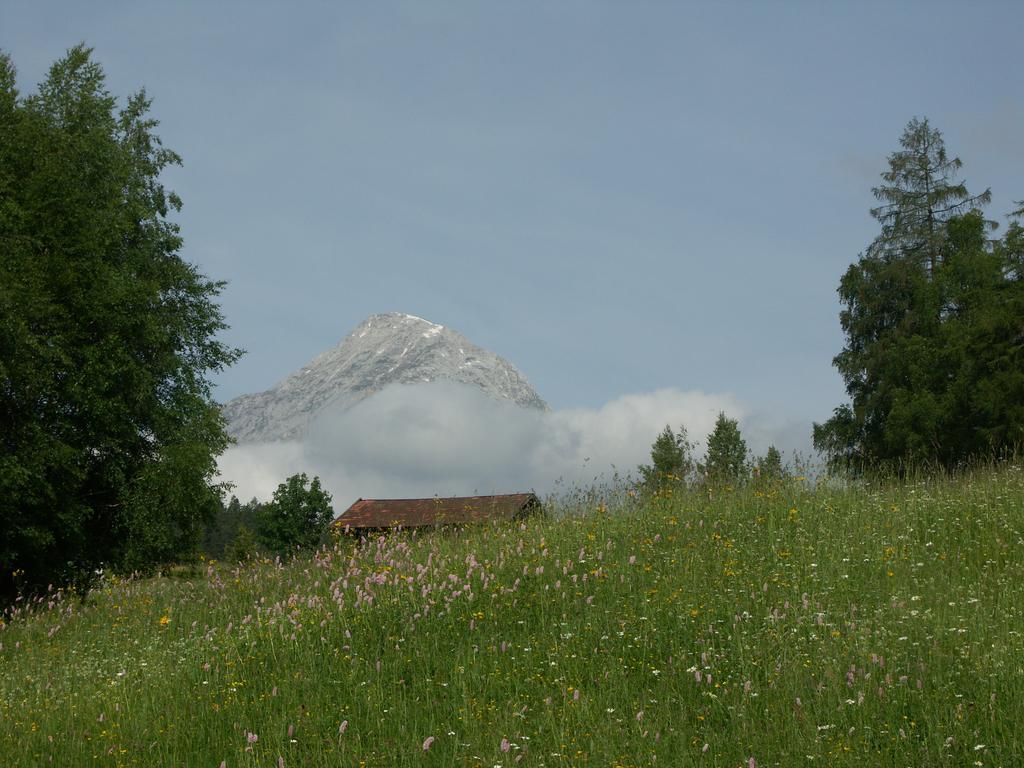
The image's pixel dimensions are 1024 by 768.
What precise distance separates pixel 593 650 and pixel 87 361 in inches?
687

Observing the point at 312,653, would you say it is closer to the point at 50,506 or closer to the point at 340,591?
the point at 340,591

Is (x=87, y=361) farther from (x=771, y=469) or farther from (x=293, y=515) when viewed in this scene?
(x=293, y=515)

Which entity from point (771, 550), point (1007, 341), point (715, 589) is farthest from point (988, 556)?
point (1007, 341)

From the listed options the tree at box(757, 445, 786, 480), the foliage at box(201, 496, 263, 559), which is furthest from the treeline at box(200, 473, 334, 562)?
the tree at box(757, 445, 786, 480)

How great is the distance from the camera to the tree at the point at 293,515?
74938mm

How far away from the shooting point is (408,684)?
891cm

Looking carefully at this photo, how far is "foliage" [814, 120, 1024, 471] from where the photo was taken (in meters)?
31.2

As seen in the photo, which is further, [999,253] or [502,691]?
[999,253]

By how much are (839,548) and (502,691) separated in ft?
17.0

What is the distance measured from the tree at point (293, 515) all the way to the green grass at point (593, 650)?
62.4 m

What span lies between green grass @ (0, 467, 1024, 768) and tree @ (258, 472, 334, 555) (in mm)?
62447

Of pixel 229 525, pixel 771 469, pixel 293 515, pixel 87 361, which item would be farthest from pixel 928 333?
pixel 229 525

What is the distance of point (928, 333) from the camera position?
3628cm

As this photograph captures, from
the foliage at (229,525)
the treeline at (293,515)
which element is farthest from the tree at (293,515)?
the foliage at (229,525)
